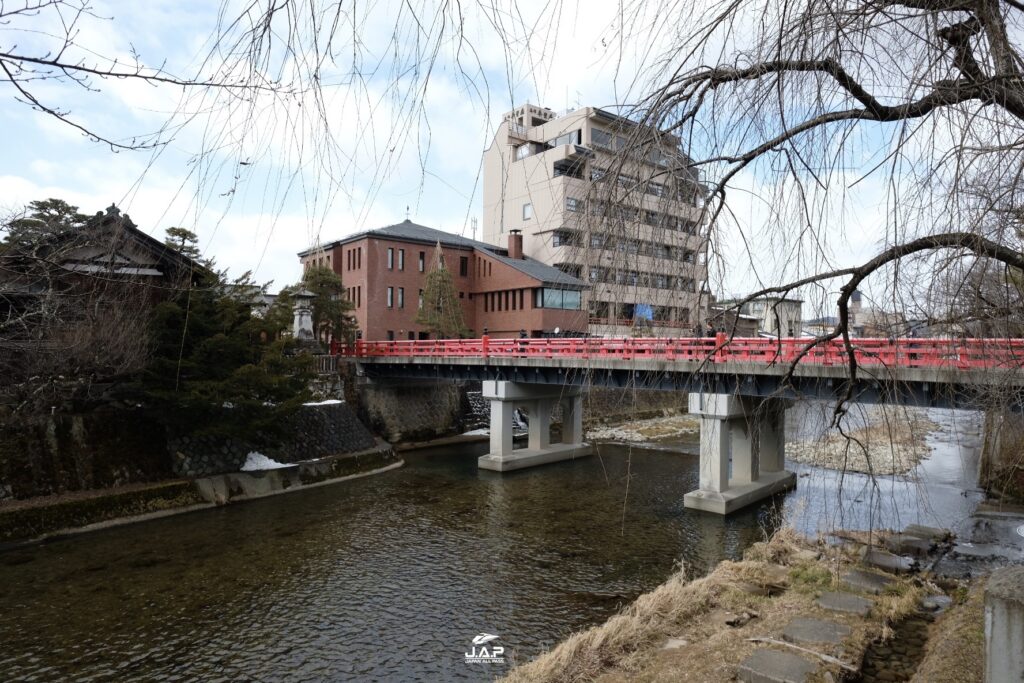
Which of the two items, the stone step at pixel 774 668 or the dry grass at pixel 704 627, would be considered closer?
the stone step at pixel 774 668

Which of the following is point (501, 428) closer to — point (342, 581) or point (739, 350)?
point (342, 581)

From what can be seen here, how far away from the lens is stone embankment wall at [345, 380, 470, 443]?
30.4 meters

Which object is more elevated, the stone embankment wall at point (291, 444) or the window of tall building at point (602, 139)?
the window of tall building at point (602, 139)

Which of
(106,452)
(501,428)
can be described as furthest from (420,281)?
(106,452)

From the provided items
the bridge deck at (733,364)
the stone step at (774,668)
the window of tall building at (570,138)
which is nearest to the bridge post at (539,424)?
the bridge deck at (733,364)

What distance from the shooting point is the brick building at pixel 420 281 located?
3547cm

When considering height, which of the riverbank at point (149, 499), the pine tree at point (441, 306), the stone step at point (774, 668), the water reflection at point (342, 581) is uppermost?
the pine tree at point (441, 306)

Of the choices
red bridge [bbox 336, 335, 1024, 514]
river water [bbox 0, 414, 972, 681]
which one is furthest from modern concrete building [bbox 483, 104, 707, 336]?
river water [bbox 0, 414, 972, 681]

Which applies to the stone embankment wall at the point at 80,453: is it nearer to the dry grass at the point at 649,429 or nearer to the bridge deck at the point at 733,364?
the bridge deck at the point at 733,364

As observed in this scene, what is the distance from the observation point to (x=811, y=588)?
10.3 metres

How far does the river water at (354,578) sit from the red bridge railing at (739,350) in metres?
1.84

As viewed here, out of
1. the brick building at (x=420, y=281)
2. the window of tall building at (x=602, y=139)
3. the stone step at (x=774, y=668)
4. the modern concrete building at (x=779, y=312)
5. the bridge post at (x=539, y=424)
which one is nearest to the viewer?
the window of tall building at (x=602, y=139)

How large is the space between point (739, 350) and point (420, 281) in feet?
98.7

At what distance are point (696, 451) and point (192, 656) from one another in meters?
21.5
